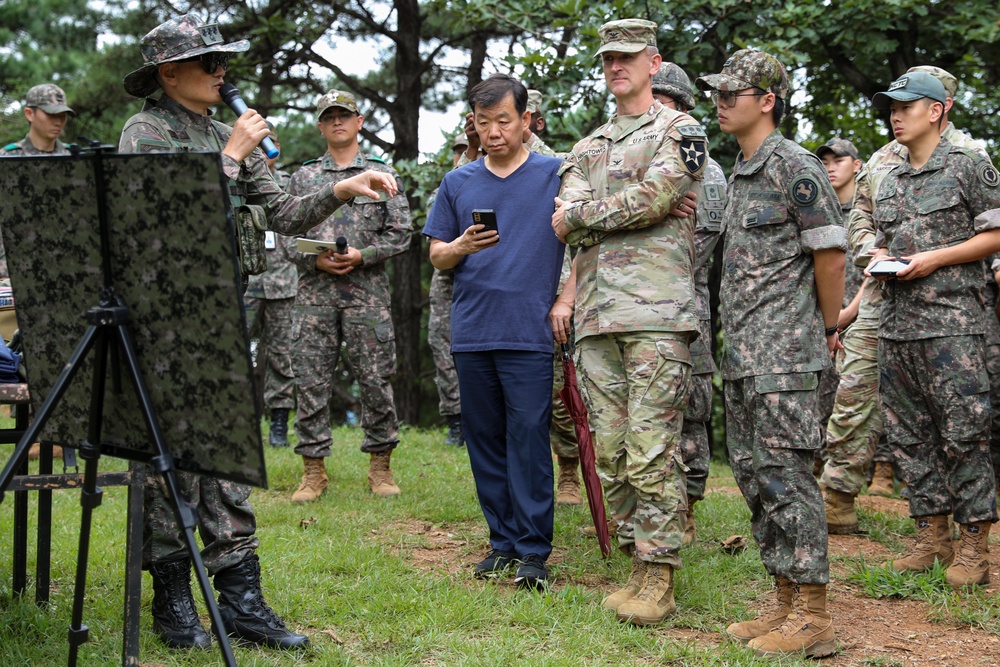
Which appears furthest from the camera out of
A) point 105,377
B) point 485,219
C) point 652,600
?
point 485,219

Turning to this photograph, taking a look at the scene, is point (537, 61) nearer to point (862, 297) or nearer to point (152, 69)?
point (862, 297)

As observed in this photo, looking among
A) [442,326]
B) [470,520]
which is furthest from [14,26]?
[470,520]

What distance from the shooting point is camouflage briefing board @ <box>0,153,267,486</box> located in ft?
8.68

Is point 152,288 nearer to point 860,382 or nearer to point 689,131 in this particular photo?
point 689,131

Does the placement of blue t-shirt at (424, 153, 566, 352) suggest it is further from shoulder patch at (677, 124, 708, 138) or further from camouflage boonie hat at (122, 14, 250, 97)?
camouflage boonie hat at (122, 14, 250, 97)

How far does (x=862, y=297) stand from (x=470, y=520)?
2.85 metres

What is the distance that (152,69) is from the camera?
3.91 meters

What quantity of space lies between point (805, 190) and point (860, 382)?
248 cm

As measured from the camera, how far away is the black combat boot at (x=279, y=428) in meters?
8.80

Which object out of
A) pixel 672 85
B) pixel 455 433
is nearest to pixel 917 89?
pixel 672 85

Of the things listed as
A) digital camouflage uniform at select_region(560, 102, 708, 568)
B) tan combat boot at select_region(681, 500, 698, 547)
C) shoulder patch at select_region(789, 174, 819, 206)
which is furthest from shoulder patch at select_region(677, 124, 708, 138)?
tan combat boot at select_region(681, 500, 698, 547)

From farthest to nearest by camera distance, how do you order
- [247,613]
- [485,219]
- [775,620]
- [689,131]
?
[485,219] < [689,131] < [775,620] < [247,613]

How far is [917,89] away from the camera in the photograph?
4.98 metres

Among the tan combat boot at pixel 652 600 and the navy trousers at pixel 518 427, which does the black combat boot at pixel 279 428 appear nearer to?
the navy trousers at pixel 518 427
